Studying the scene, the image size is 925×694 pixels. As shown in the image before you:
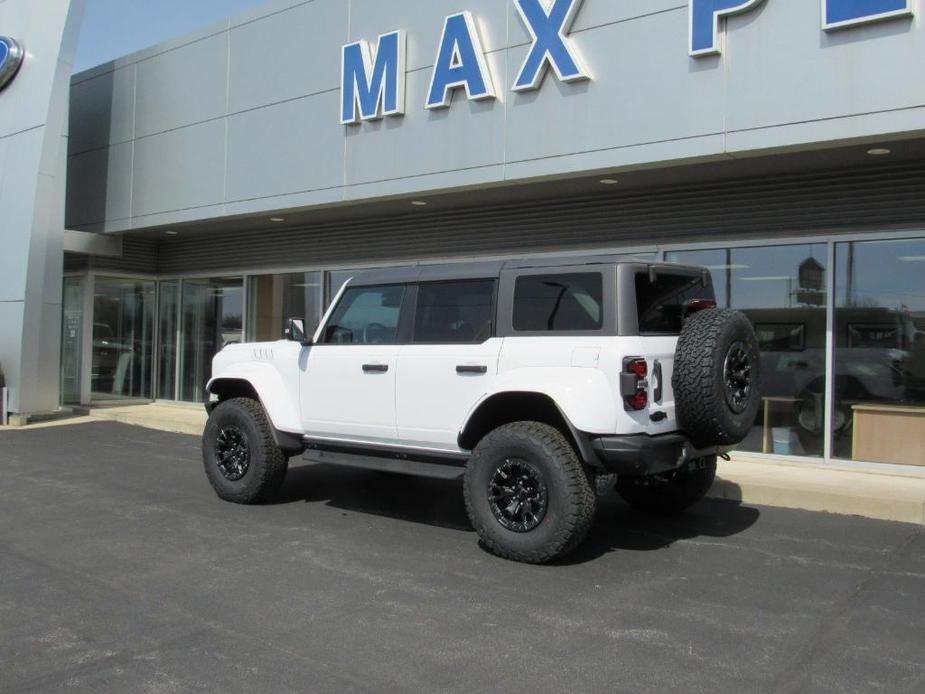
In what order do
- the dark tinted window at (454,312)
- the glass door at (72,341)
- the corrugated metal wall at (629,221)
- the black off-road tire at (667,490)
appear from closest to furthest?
the dark tinted window at (454,312) < the black off-road tire at (667,490) < the corrugated metal wall at (629,221) < the glass door at (72,341)

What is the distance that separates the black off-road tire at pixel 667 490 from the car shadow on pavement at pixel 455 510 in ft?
0.33

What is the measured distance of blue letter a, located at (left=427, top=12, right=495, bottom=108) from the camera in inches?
394

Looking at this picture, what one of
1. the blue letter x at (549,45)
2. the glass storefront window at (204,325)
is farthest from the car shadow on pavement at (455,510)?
the glass storefront window at (204,325)

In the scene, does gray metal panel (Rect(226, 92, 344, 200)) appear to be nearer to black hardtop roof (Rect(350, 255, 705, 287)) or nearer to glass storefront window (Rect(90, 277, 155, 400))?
black hardtop roof (Rect(350, 255, 705, 287))

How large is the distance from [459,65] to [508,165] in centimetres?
144

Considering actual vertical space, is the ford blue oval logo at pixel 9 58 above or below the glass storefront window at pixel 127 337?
above

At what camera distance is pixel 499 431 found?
5.91 metres

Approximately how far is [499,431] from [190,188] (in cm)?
979

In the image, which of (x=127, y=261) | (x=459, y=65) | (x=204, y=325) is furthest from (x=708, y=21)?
(x=127, y=261)

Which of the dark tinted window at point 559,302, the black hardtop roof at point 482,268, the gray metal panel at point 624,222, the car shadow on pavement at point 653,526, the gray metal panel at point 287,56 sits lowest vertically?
the car shadow on pavement at point 653,526

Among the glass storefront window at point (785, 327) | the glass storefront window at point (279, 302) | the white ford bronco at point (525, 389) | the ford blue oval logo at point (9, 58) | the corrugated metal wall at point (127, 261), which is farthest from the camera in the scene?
the corrugated metal wall at point (127, 261)

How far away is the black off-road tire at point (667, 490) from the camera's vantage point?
6879mm

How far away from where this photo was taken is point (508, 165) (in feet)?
32.4

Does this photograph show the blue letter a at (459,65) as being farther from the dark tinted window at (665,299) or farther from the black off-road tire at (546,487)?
the black off-road tire at (546,487)
